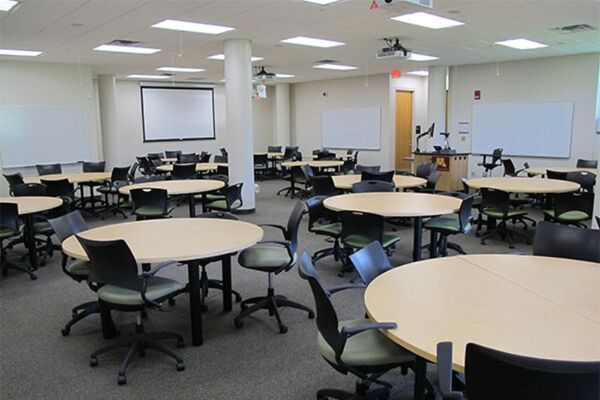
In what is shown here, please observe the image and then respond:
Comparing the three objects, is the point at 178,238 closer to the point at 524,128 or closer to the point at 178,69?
the point at 178,69

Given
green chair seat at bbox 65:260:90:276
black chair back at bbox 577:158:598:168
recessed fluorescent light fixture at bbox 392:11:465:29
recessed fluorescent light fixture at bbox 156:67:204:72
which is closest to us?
green chair seat at bbox 65:260:90:276

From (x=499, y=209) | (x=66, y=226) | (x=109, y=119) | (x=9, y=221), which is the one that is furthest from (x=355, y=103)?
(x=66, y=226)

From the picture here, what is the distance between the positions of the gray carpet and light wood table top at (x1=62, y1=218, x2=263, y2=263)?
789 millimetres

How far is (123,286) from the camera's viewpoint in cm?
294

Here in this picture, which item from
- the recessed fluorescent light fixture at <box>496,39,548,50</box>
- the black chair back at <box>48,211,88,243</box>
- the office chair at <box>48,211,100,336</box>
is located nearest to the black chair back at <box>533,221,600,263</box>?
the office chair at <box>48,211,100,336</box>

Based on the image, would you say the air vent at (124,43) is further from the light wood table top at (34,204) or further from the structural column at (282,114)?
the structural column at (282,114)

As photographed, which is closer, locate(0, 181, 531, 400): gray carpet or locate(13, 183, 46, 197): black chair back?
locate(0, 181, 531, 400): gray carpet

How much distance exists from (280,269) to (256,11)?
3.84 meters

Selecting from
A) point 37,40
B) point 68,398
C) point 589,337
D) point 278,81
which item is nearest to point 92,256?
point 68,398

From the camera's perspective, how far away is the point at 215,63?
35.6ft

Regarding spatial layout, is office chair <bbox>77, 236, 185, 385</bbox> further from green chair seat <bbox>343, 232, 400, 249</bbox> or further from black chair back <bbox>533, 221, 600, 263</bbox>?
black chair back <bbox>533, 221, 600, 263</bbox>

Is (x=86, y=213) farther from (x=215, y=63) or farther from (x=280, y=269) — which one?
(x=280, y=269)

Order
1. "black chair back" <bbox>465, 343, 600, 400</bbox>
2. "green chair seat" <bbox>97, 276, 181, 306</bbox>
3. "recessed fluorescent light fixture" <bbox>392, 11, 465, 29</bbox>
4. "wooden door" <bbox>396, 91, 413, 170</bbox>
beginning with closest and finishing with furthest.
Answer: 1. "black chair back" <bbox>465, 343, 600, 400</bbox>
2. "green chair seat" <bbox>97, 276, 181, 306</bbox>
3. "recessed fluorescent light fixture" <bbox>392, 11, 465, 29</bbox>
4. "wooden door" <bbox>396, 91, 413, 170</bbox>

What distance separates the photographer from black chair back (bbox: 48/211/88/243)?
11.8ft
